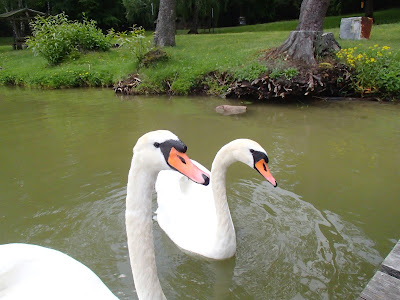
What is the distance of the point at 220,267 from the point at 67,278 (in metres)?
1.41

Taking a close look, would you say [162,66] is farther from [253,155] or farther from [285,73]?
[253,155]

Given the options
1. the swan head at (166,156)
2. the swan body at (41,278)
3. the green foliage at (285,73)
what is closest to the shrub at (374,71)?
the green foliage at (285,73)

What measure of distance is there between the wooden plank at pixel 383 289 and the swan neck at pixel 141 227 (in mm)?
1168

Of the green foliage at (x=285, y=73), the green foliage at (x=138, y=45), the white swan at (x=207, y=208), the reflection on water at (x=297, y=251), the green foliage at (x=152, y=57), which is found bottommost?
the reflection on water at (x=297, y=251)

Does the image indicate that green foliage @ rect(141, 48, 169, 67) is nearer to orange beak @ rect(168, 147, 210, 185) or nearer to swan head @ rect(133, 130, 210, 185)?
swan head @ rect(133, 130, 210, 185)

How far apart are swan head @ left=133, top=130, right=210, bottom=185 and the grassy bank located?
7618mm

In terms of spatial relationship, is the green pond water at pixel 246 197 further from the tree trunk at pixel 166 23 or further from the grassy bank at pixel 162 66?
the tree trunk at pixel 166 23

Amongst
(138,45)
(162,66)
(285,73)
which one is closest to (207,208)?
(285,73)

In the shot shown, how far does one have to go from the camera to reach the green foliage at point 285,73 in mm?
8586

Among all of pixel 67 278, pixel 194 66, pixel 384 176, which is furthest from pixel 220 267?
pixel 194 66

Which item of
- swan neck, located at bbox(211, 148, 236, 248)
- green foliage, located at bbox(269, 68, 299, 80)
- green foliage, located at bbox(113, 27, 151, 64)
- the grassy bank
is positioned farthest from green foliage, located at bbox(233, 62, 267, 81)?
swan neck, located at bbox(211, 148, 236, 248)

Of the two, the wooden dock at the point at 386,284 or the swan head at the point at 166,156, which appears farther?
the wooden dock at the point at 386,284

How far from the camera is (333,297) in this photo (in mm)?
2648

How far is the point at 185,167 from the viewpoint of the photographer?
169cm
